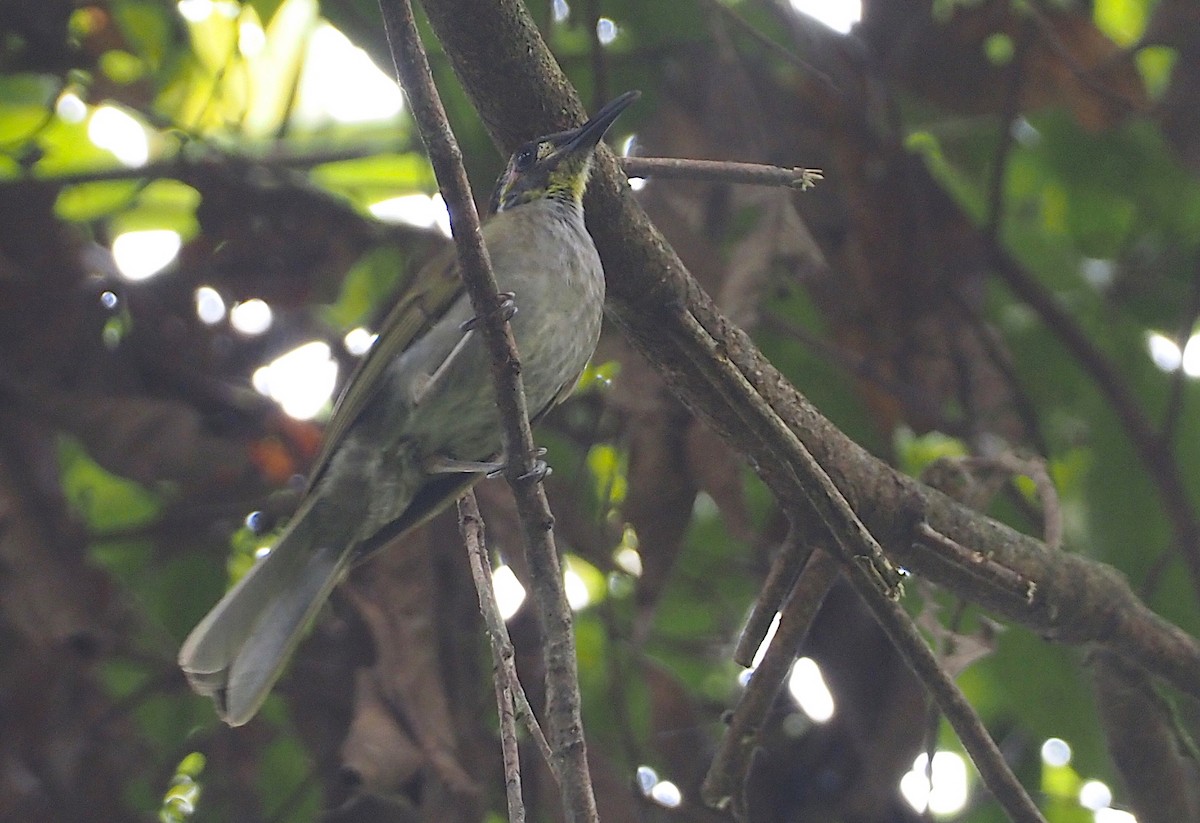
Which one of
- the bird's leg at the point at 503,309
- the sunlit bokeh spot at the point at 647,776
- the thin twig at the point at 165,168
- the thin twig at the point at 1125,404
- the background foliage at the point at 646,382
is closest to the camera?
the bird's leg at the point at 503,309

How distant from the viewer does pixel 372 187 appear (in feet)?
16.3

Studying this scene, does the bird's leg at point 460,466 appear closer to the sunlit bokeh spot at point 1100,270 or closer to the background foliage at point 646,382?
the background foliage at point 646,382

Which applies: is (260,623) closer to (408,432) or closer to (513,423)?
(408,432)

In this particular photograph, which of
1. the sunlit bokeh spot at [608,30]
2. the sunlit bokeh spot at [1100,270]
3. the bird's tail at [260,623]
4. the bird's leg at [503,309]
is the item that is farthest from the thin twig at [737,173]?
the sunlit bokeh spot at [1100,270]

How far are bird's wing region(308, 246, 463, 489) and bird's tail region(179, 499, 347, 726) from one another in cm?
18

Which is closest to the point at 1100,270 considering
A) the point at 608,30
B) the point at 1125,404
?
the point at 1125,404

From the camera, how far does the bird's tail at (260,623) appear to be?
3.27 metres

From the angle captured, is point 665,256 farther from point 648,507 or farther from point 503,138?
point 648,507

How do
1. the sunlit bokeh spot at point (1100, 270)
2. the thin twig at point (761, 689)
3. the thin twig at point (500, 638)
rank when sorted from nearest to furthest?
the thin twig at point (500, 638) < the thin twig at point (761, 689) < the sunlit bokeh spot at point (1100, 270)

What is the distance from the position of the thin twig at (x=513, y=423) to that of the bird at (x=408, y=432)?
83 centimetres

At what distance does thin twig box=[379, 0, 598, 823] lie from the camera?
2.00 m

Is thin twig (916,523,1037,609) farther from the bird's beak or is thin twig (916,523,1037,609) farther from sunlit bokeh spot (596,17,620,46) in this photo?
sunlit bokeh spot (596,17,620,46)

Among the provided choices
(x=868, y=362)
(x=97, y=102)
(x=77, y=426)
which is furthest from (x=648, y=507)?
(x=97, y=102)

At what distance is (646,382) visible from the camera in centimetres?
374
